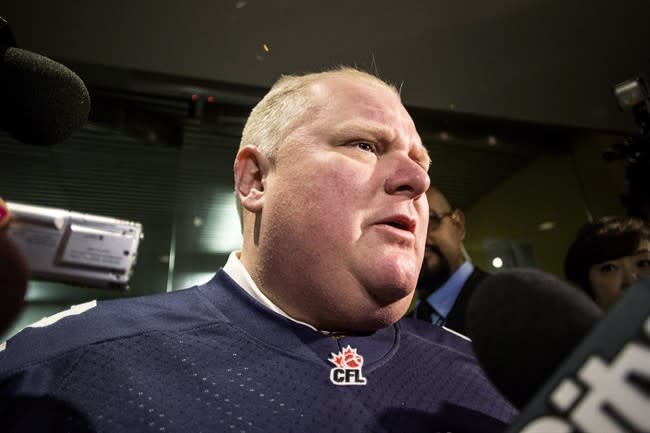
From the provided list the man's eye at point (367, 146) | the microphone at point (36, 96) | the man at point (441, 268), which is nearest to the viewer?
the microphone at point (36, 96)

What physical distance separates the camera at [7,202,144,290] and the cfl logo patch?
471mm

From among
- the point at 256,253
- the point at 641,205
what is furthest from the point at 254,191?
the point at 641,205

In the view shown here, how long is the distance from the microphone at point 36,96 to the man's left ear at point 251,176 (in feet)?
1.23

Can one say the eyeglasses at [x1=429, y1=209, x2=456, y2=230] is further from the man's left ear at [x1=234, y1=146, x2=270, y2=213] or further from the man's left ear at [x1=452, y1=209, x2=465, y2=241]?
the man's left ear at [x1=234, y1=146, x2=270, y2=213]

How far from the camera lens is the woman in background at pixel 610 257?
170 centimetres

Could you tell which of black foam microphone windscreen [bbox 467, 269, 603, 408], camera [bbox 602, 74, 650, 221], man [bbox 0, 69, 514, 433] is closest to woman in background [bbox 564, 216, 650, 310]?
camera [bbox 602, 74, 650, 221]

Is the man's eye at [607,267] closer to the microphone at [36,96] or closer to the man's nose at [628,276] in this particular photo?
the man's nose at [628,276]

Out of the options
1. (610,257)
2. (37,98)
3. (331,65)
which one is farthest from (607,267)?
(37,98)

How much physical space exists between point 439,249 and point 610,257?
77 centimetres

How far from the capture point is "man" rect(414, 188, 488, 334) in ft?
7.21

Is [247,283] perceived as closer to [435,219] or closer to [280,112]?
[280,112]

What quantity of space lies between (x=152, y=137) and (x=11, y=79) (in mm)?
3080

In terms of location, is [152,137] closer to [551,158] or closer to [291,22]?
[291,22]

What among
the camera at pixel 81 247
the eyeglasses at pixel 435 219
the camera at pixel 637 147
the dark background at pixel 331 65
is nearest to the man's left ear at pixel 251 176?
the camera at pixel 81 247
